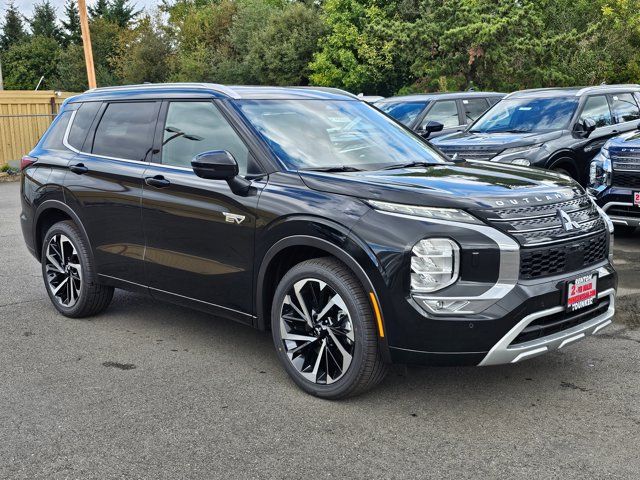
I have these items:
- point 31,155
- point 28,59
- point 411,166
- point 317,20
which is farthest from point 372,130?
point 28,59

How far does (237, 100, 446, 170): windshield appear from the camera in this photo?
474 cm

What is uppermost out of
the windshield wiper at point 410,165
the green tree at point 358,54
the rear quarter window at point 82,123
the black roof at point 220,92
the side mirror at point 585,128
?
the green tree at point 358,54

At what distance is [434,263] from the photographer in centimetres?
383

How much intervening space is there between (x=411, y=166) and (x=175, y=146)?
168 centimetres

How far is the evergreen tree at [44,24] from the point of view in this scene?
82.1 m

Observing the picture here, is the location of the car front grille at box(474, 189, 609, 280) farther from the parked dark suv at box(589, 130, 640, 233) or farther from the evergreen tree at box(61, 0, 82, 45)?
the evergreen tree at box(61, 0, 82, 45)

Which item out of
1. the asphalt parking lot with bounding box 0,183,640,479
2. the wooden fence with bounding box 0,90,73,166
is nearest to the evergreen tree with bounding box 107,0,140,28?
the wooden fence with bounding box 0,90,73,166

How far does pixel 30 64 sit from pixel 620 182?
75048 mm

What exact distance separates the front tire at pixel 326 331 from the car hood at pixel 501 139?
613cm

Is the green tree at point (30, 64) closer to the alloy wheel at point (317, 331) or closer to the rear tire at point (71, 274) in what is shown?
the rear tire at point (71, 274)

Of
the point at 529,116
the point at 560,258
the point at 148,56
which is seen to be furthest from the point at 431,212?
the point at 148,56

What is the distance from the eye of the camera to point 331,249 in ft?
13.5

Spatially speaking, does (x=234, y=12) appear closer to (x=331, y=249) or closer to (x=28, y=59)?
(x=28, y=59)

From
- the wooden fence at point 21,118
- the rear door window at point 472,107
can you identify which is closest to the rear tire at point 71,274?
the rear door window at point 472,107
